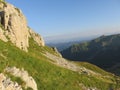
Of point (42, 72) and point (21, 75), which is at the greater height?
point (21, 75)

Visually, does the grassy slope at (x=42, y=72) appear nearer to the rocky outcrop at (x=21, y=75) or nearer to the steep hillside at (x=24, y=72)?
the steep hillside at (x=24, y=72)

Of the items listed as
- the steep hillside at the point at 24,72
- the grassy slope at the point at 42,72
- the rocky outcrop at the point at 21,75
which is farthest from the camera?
the grassy slope at the point at 42,72

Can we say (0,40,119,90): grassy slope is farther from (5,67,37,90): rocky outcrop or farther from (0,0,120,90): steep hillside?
(5,67,37,90): rocky outcrop

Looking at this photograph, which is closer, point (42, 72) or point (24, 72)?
point (24, 72)

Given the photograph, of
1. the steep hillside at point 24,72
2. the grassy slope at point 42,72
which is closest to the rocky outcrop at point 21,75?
the steep hillside at point 24,72

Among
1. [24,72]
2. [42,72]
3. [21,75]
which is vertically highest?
[24,72]

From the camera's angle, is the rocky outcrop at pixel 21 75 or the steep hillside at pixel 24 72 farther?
the rocky outcrop at pixel 21 75

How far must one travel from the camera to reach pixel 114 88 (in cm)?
7262

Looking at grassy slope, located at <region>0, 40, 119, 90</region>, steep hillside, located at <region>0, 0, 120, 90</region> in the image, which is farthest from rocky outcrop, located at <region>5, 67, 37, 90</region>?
grassy slope, located at <region>0, 40, 119, 90</region>

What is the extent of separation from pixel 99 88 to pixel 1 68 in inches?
1285

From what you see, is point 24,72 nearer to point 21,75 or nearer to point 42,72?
point 21,75

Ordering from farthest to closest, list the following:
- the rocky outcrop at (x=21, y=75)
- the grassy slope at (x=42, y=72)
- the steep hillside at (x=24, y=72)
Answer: the grassy slope at (x=42, y=72) < the rocky outcrop at (x=21, y=75) < the steep hillside at (x=24, y=72)

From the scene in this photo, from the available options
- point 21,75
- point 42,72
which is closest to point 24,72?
point 21,75

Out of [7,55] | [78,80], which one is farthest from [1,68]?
[78,80]
